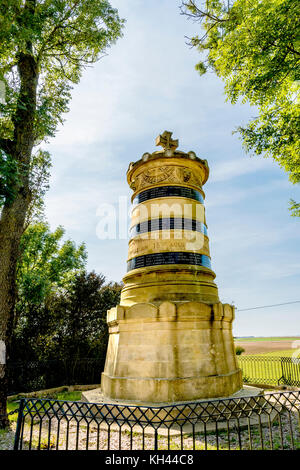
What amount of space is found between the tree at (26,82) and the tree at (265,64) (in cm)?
482

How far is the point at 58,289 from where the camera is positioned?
16953 mm

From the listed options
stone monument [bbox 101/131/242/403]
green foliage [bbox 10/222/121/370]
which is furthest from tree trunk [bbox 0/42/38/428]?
green foliage [bbox 10/222/121/370]

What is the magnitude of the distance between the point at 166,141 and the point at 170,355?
24.9ft

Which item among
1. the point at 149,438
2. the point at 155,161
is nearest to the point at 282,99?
the point at 155,161

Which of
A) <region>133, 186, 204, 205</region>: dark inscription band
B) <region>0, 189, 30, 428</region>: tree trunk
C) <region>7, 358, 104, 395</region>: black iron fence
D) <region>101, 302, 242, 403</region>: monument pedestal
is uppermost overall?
<region>133, 186, 204, 205</region>: dark inscription band

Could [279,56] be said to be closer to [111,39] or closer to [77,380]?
[111,39]

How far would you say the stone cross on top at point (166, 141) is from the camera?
416 inches

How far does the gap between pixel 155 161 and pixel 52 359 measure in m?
11.6

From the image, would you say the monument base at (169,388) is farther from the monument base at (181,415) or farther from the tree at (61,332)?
the tree at (61,332)

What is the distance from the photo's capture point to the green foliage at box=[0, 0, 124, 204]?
7.83 m

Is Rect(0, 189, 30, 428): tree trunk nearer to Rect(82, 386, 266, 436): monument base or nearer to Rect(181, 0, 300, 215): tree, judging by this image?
Rect(82, 386, 266, 436): monument base

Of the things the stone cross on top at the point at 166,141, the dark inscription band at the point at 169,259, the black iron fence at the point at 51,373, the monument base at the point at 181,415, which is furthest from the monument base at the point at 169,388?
the stone cross on top at the point at 166,141

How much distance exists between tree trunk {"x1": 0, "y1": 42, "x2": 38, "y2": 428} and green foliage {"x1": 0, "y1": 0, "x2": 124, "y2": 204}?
3 centimetres

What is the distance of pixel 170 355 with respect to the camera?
715 centimetres
